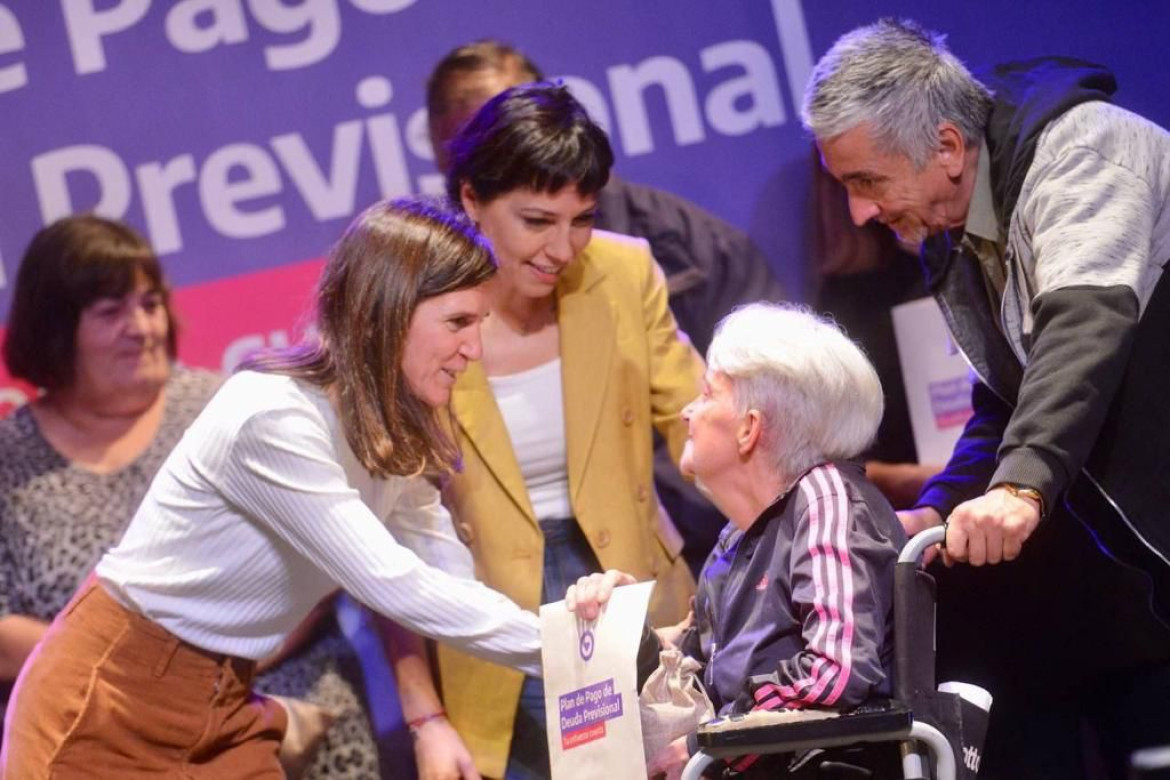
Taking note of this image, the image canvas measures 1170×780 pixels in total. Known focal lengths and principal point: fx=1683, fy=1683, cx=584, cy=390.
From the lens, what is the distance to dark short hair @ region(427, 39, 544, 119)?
4289mm

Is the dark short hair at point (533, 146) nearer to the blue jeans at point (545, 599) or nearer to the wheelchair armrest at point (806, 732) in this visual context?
the blue jeans at point (545, 599)

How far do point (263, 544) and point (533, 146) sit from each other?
41.8 inches

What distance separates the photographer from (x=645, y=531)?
3.73m

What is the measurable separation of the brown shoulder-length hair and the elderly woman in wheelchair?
0.46 meters

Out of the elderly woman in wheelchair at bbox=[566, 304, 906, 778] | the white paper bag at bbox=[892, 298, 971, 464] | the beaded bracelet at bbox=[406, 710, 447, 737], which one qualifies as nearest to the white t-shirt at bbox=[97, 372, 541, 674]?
the elderly woman in wheelchair at bbox=[566, 304, 906, 778]

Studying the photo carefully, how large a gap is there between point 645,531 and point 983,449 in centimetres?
79

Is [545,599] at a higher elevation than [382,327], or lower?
lower

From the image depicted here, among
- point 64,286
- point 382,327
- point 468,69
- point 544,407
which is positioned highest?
point 468,69

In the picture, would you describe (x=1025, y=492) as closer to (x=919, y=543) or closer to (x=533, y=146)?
(x=919, y=543)

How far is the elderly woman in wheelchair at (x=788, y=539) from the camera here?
264 centimetres

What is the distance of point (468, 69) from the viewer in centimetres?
430

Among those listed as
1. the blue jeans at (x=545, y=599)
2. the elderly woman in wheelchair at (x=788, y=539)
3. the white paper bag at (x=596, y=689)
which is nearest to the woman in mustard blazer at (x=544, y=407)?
the blue jeans at (x=545, y=599)

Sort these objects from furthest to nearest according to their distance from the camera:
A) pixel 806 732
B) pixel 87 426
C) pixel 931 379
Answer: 1. pixel 87 426
2. pixel 931 379
3. pixel 806 732

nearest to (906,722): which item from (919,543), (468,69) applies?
(919,543)
